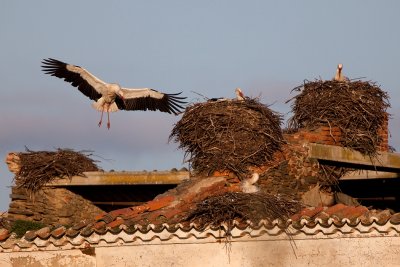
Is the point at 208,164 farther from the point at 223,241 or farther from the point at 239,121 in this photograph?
the point at 223,241

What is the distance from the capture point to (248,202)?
11297mm

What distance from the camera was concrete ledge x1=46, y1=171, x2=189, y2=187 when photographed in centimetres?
1496

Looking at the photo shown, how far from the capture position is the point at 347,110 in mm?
14789

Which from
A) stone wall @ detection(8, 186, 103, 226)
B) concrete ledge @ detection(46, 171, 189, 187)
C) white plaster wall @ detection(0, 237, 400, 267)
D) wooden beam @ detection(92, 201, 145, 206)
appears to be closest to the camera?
white plaster wall @ detection(0, 237, 400, 267)

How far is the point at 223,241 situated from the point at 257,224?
0.39 metres

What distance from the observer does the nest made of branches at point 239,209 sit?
36.2ft

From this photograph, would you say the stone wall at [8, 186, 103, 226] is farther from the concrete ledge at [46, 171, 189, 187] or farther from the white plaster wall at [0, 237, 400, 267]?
the white plaster wall at [0, 237, 400, 267]

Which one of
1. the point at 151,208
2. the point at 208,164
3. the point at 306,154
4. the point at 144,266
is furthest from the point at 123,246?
the point at 306,154

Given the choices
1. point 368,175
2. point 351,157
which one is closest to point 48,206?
point 351,157

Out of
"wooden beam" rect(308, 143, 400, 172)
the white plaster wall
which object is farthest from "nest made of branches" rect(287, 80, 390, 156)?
the white plaster wall

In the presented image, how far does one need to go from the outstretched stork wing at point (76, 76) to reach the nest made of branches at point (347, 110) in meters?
4.69

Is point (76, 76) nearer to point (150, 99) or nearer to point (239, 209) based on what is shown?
point (150, 99)

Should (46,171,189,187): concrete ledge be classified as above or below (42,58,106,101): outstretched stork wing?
below

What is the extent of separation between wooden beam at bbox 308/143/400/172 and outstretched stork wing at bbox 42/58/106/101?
241 inches
